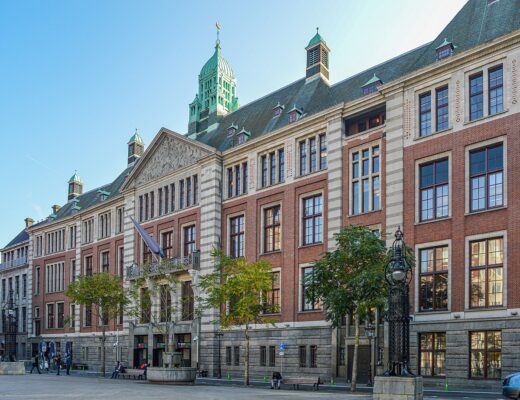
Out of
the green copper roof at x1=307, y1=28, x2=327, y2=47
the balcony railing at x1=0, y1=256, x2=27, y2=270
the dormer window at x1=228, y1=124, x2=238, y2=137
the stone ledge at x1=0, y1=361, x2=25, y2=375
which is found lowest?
the stone ledge at x1=0, y1=361, x2=25, y2=375

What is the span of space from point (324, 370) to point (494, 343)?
12.8m

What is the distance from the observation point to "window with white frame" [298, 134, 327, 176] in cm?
4872

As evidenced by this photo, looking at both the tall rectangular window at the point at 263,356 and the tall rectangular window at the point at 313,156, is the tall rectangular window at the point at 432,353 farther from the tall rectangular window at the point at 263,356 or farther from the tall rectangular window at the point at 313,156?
the tall rectangular window at the point at 313,156

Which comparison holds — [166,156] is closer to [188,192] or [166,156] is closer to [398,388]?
[188,192]

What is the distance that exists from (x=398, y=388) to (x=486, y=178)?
18489 millimetres

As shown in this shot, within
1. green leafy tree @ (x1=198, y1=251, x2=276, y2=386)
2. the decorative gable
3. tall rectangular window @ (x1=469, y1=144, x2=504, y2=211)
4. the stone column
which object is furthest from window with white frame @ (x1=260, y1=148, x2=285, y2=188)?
tall rectangular window @ (x1=469, y1=144, x2=504, y2=211)

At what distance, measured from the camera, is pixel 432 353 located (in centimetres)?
3916

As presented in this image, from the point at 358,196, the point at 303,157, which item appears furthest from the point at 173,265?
the point at 358,196

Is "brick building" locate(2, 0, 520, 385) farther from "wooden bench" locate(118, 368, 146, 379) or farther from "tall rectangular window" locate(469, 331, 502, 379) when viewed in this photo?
"wooden bench" locate(118, 368, 146, 379)

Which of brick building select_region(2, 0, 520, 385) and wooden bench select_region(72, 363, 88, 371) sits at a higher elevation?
brick building select_region(2, 0, 520, 385)

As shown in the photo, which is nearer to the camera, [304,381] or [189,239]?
[304,381]

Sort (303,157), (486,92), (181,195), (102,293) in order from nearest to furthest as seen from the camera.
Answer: (486,92), (303,157), (181,195), (102,293)

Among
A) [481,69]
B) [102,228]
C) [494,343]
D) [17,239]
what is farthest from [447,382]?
[17,239]

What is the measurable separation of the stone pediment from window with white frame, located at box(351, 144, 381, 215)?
16.0 m
